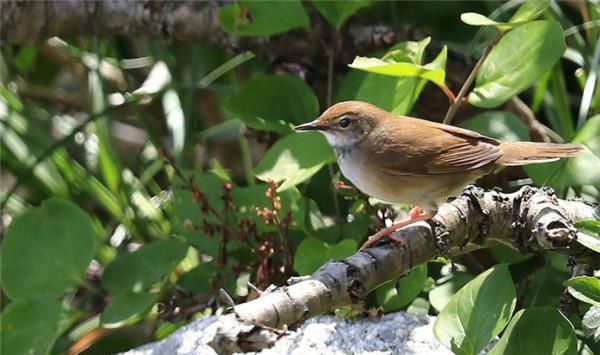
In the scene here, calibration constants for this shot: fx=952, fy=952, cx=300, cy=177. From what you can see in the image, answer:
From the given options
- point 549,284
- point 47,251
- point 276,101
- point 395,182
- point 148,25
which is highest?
point 148,25

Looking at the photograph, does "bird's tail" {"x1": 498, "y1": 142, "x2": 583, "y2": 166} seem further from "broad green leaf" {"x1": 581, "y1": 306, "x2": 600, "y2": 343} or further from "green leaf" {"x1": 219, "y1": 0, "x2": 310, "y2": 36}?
"green leaf" {"x1": 219, "y1": 0, "x2": 310, "y2": 36}

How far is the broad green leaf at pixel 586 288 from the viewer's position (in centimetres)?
173

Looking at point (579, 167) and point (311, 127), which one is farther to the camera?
point (311, 127)

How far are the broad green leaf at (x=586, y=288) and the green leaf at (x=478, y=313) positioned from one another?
12 cm

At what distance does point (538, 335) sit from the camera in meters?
1.80

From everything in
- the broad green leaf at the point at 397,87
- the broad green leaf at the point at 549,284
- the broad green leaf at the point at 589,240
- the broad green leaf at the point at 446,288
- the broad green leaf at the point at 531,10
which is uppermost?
the broad green leaf at the point at 531,10

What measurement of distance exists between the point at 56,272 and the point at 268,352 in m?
0.70

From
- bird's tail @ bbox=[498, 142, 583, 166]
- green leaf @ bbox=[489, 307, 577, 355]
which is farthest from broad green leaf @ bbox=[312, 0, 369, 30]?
green leaf @ bbox=[489, 307, 577, 355]

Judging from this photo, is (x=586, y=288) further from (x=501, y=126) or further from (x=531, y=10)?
(x=501, y=126)

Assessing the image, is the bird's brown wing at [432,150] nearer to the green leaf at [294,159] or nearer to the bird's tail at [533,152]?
the bird's tail at [533,152]

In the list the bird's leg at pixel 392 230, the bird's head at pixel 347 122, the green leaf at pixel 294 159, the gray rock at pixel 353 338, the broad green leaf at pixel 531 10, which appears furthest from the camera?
the bird's head at pixel 347 122

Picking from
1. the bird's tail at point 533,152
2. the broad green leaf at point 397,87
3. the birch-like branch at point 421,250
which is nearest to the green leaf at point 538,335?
the birch-like branch at point 421,250

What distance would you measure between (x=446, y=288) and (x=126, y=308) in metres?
0.79

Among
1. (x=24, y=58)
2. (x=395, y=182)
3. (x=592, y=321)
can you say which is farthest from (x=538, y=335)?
(x=24, y=58)
